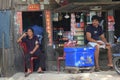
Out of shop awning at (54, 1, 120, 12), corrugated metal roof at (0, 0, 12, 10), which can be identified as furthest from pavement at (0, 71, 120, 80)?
corrugated metal roof at (0, 0, 12, 10)

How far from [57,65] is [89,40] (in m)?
1.46

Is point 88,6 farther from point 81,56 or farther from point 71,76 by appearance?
point 71,76

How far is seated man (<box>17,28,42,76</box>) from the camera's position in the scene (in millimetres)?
13295

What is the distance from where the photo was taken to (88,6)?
42.9 ft

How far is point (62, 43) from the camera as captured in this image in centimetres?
1407

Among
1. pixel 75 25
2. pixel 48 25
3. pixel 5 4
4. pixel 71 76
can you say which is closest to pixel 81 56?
pixel 71 76

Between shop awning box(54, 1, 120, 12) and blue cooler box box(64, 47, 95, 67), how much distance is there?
4.12 feet

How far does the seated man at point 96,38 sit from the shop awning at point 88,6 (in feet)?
1.25

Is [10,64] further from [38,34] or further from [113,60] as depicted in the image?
[113,60]

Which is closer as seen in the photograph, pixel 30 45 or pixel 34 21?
pixel 30 45

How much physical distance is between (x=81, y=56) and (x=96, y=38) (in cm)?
96

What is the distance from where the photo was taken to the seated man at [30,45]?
13295 millimetres

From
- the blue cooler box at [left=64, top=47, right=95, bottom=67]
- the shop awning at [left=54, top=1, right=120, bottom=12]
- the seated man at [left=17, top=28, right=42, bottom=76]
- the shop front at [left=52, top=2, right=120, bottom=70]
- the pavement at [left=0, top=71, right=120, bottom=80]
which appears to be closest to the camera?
the pavement at [left=0, top=71, right=120, bottom=80]

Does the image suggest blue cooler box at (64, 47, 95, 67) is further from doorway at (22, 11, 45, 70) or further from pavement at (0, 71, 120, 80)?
doorway at (22, 11, 45, 70)
